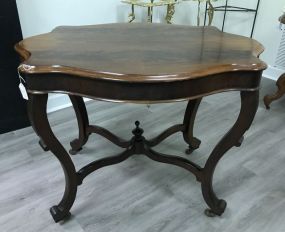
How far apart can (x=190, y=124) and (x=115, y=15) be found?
1.08m

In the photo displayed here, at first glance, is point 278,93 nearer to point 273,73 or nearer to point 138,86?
point 273,73

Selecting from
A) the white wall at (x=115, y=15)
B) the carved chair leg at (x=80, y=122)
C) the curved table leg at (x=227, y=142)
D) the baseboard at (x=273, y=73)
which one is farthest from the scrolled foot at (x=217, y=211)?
the baseboard at (x=273, y=73)

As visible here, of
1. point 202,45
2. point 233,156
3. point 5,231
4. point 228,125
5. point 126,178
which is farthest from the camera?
point 228,125

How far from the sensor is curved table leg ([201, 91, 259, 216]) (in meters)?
0.88

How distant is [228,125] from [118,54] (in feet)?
3.75

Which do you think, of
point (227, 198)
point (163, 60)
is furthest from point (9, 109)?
point (227, 198)

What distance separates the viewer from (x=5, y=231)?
108 cm

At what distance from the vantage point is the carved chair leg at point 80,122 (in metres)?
1.30

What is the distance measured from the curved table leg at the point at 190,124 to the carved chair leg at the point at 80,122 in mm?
514

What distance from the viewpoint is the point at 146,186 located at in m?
1.30

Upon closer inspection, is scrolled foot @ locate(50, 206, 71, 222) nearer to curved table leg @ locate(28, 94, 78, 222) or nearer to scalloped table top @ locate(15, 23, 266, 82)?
curved table leg @ locate(28, 94, 78, 222)

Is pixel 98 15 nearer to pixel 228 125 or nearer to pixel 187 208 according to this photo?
pixel 228 125

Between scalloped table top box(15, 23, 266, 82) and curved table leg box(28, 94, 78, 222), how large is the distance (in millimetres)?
118

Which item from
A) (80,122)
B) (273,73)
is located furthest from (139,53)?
(273,73)
